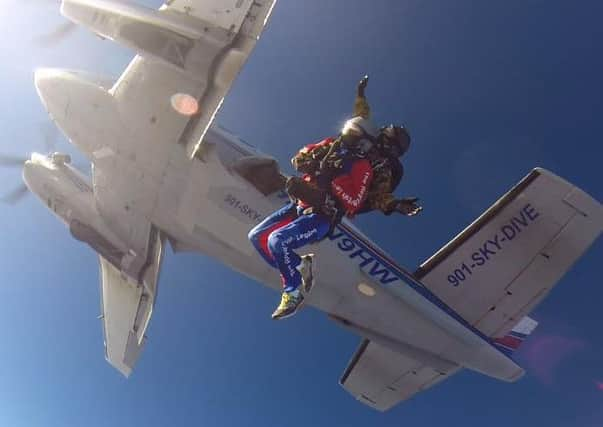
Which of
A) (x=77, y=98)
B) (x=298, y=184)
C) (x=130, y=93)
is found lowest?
(x=77, y=98)

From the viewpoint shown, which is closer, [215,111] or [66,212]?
[215,111]

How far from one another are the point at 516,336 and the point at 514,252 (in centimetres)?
221

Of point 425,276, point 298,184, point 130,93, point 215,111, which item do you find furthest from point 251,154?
point 298,184

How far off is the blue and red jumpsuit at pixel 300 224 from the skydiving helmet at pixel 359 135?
Result: 15 centimetres

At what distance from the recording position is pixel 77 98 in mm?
12922

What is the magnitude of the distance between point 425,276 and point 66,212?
457 inches

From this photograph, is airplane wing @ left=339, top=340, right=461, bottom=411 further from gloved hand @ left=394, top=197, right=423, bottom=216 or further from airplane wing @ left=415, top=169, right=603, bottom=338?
gloved hand @ left=394, top=197, right=423, bottom=216

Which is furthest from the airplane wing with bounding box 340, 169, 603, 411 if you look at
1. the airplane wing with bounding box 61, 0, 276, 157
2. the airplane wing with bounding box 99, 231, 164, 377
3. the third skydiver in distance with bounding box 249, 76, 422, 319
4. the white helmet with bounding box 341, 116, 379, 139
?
the airplane wing with bounding box 99, 231, 164, 377

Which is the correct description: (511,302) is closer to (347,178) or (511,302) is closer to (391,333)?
(391,333)

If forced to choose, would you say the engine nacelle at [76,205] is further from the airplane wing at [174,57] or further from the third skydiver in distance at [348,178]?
the third skydiver in distance at [348,178]

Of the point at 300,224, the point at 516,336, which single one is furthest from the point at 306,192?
the point at 516,336

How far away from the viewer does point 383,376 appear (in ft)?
41.1

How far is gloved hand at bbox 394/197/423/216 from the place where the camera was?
5293mm

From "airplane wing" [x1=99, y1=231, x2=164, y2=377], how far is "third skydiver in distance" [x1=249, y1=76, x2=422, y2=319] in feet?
37.8
